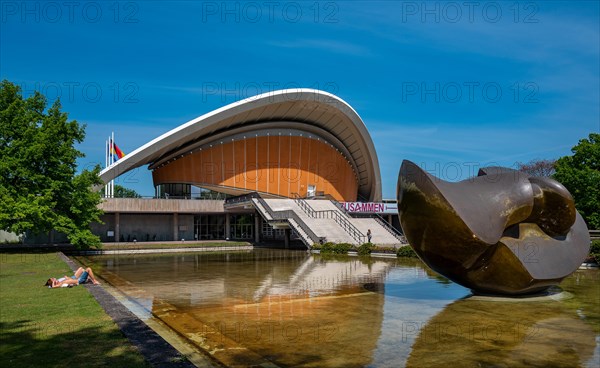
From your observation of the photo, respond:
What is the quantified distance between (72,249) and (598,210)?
34540 millimetres

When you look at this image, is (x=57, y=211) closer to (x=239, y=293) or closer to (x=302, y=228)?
(x=302, y=228)

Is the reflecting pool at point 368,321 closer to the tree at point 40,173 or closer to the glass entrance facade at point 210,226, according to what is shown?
the tree at point 40,173

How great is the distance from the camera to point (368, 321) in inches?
372

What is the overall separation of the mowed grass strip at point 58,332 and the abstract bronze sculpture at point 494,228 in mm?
6530

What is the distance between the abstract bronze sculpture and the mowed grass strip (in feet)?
21.4

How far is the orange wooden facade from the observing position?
48438 mm

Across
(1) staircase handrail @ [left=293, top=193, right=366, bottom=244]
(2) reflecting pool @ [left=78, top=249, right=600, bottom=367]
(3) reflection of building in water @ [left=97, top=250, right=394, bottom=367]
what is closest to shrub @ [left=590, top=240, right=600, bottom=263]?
(2) reflecting pool @ [left=78, top=249, right=600, bottom=367]

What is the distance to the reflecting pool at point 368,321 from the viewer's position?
7.00 m

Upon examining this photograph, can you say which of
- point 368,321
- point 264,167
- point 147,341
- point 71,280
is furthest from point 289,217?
point 147,341

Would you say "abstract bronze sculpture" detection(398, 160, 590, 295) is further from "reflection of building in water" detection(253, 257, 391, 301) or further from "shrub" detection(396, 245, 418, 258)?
"shrub" detection(396, 245, 418, 258)

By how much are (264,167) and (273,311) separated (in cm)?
4068

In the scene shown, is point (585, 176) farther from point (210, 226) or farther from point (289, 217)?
point (210, 226)

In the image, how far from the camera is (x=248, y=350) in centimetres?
731

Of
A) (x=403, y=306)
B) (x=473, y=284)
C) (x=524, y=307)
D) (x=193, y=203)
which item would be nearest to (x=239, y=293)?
(x=403, y=306)
